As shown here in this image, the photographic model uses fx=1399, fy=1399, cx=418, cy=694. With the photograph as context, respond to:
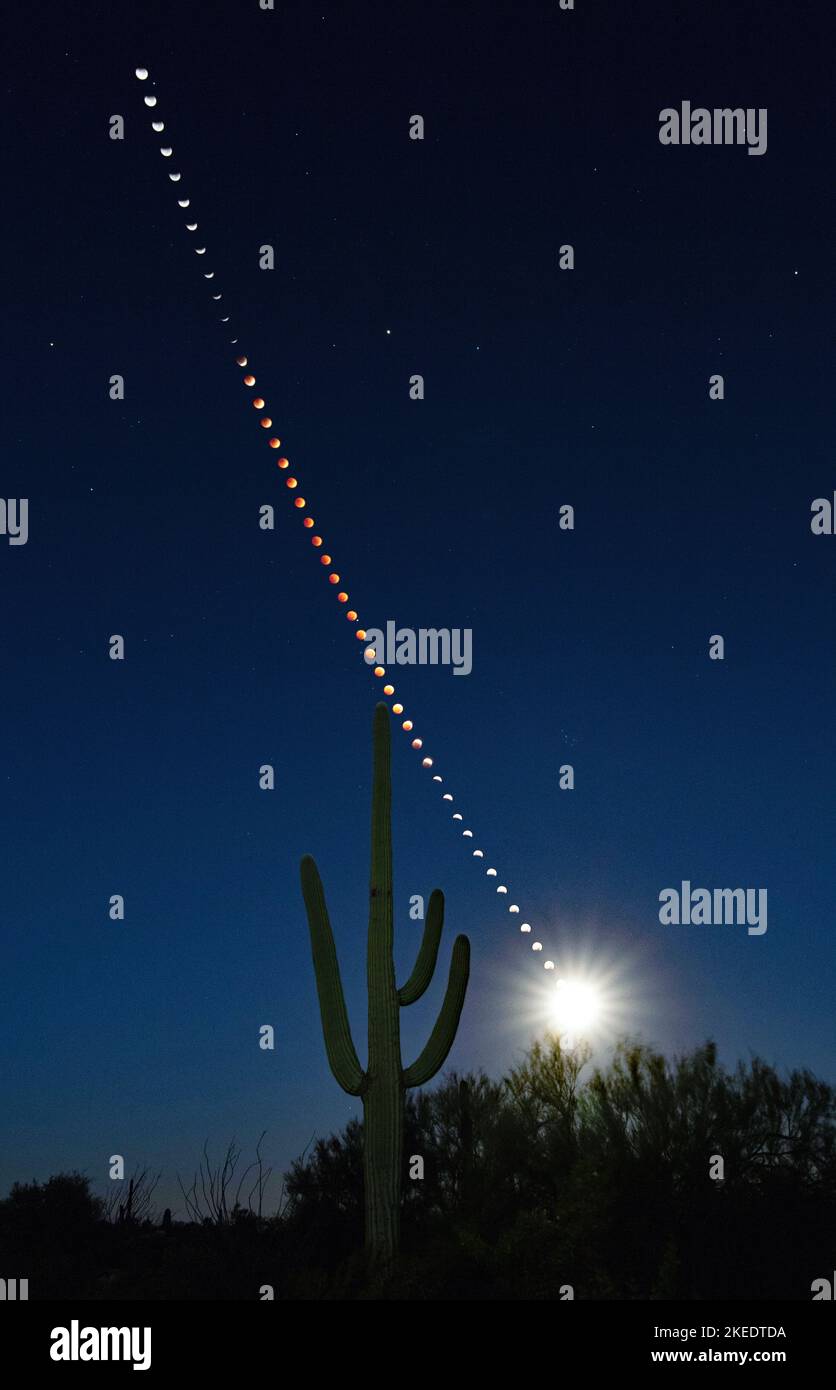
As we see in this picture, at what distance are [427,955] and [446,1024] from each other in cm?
78

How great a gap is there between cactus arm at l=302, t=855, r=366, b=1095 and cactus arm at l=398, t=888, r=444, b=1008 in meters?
0.71

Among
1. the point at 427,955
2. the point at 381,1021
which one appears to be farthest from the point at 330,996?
the point at 427,955

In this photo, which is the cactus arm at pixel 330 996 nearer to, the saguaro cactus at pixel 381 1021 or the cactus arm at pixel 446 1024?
the saguaro cactus at pixel 381 1021

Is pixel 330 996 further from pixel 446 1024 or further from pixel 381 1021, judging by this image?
pixel 446 1024

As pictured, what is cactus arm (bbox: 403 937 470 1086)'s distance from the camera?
15133 mm

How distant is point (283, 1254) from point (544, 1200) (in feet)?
10.5

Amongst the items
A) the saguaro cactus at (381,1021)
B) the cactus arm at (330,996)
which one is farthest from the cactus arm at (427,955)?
the cactus arm at (330,996)

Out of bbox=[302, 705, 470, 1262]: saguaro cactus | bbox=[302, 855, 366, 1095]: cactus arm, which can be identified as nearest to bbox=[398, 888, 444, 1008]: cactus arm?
bbox=[302, 705, 470, 1262]: saguaro cactus

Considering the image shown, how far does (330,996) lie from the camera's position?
15031mm

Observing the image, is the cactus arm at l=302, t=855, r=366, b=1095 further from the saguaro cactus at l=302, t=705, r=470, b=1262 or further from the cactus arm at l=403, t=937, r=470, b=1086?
the cactus arm at l=403, t=937, r=470, b=1086

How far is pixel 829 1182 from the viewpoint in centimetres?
1598
